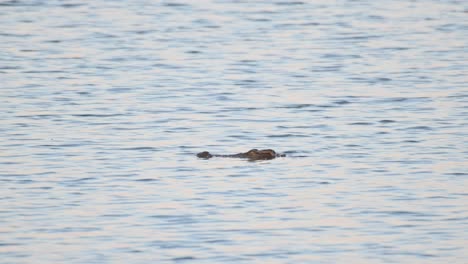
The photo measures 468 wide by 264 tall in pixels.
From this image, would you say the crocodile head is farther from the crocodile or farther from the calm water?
the calm water

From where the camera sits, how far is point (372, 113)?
19000mm

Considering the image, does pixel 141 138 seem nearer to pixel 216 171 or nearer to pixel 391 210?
pixel 216 171

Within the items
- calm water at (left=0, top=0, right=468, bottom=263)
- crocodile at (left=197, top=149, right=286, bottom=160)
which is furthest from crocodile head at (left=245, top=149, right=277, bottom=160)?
calm water at (left=0, top=0, right=468, bottom=263)

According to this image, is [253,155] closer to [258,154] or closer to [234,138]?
[258,154]

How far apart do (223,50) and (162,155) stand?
36.1 feet

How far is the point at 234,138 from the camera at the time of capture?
1725cm

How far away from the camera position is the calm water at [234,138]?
1208 cm

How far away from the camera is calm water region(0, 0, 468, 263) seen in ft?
39.6

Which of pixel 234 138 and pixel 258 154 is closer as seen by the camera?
pixel 258 154

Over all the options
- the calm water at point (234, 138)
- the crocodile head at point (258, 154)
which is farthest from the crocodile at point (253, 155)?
the calm water at point (234, 138)

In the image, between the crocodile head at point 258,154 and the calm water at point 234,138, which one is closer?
the calm water at point 234,138

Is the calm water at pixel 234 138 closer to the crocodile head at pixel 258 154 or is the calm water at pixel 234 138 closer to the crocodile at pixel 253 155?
the crocodile at pixel 253 155

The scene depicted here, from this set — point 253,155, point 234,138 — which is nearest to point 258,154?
point 253,155

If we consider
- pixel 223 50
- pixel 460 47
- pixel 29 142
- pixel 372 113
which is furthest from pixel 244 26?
pixel 29 142
